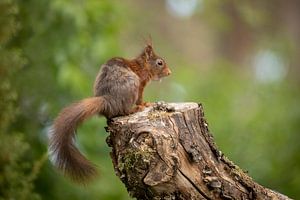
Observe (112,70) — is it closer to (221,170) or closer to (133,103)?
(133,103)

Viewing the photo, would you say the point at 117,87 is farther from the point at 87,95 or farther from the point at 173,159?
the point at 87,95

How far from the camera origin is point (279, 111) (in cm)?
739

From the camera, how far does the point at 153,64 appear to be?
4.65m

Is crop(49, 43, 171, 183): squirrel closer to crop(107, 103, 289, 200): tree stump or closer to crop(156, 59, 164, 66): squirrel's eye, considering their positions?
crop(107, 103, 289, 200): tree stump

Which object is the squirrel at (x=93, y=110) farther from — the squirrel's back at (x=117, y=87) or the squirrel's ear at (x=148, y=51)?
the squirrel's ear at (x=148, y=51)

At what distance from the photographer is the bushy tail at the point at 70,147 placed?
371 centimetres

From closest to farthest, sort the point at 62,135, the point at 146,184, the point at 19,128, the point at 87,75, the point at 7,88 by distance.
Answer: the point at 146,184
the point at 62,135
the point at 7,88
the point at 19,128
the point at 87,75

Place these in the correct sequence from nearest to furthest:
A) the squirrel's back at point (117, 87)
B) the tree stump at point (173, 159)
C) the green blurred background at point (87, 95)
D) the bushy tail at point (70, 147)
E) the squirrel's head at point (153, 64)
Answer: the tree stump at point (173, 159)
the bushy tail at point (70, 147)
the squirrel's back at point (117, 87)
the squirrel's head at point (153, 64)
the green blurred background at point (87, 95)

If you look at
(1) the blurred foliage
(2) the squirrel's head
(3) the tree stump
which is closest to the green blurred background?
(1) the blurred foliage

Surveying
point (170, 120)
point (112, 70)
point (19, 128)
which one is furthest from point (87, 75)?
point (170, 120)

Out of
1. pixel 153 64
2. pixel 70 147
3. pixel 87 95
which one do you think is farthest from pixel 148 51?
pixel 87 95

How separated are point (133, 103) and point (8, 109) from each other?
0.99 m

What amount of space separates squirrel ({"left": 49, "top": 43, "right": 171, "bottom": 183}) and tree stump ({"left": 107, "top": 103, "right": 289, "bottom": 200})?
0.22m

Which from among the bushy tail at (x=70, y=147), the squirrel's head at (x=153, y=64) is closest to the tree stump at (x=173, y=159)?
the bushy tail at (x=70, y=147)
